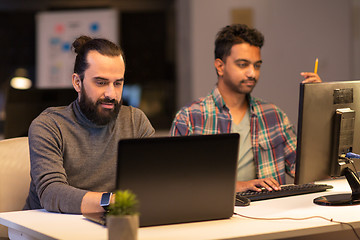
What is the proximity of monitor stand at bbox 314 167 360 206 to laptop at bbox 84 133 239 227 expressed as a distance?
0.43 metres

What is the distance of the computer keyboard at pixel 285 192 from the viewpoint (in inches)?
81.3

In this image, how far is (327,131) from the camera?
191 centimetres

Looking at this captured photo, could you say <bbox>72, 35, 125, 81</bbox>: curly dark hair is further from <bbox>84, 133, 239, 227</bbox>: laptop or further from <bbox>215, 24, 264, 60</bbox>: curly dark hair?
<bbox>215, 24, 264, 60</bbox>: curly dark hair

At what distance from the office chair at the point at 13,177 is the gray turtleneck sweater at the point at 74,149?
10 cm

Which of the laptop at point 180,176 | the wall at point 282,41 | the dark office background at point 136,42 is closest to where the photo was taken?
the laptop at point 180,176

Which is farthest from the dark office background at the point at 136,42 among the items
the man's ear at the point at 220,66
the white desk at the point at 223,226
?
the white desk at the point at 223,226

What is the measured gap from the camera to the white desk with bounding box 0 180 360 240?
1.57 m

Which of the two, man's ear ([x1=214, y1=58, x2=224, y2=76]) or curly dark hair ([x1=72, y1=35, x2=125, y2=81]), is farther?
man's ear ([x1=214, y1=58, x2=224, y2=76])

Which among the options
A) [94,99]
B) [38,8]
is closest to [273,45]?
[38,8]

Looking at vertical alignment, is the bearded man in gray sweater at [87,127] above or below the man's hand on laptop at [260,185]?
above

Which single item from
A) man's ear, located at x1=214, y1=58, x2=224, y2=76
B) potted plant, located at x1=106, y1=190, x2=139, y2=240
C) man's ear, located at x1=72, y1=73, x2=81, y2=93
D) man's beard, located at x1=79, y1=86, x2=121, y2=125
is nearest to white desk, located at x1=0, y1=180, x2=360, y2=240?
potted plant, located at x1=106, y1=190, x2=139, y2=240

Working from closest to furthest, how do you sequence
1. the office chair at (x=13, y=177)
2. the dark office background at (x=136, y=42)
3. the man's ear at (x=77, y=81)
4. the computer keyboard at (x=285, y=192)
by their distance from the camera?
the computer keyboard at (x=285, y=192), the man's ear at (x=77, y=81), the office chair at (x=13, y=177), the dark office background at (x=136, y=42)

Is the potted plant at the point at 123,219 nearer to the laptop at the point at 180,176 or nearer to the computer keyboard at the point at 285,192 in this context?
the laptop at the point at 180,176

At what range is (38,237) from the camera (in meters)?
1.64
